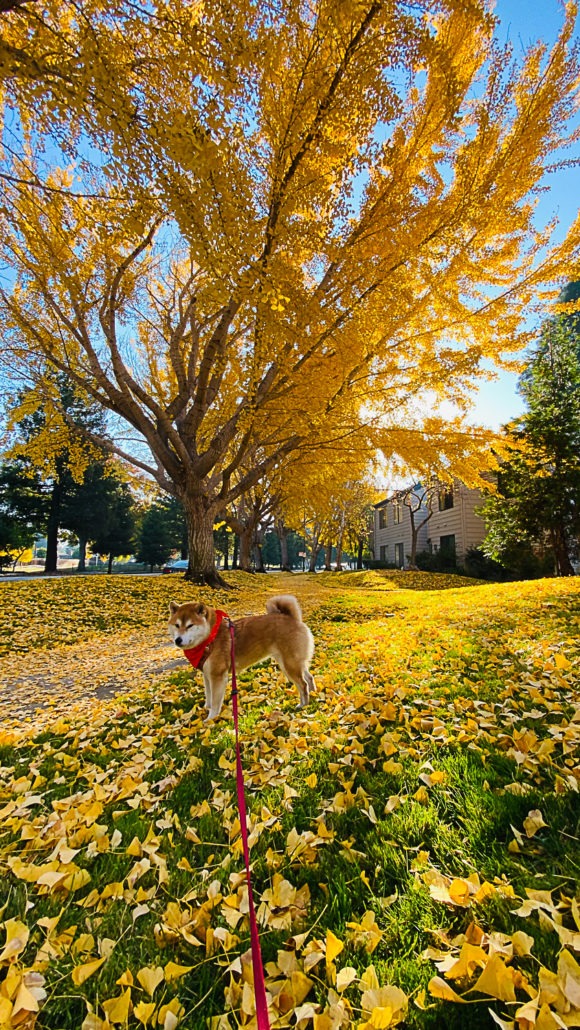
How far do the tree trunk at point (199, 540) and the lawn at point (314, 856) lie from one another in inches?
308

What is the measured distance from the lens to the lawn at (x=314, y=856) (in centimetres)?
113

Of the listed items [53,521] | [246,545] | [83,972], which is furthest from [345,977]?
[53,521]

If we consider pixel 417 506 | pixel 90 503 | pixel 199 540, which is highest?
pixel 90 503

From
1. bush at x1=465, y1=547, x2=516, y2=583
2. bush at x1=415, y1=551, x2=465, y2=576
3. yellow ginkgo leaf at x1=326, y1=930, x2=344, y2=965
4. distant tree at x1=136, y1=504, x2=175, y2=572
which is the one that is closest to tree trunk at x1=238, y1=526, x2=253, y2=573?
bush at x1=415, y1=551, x2=465, y2=576

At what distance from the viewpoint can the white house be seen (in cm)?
2162

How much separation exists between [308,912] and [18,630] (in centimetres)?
773

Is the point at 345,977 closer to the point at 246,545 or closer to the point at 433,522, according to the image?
the point at 246,545

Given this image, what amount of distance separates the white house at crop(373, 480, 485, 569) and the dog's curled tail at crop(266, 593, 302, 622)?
12074 mm

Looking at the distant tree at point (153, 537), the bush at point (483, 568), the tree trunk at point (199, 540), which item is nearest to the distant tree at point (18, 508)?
the distant tree at point (153, 537)

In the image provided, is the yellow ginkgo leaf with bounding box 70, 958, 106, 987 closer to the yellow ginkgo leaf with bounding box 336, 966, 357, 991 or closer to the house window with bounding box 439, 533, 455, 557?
the yellow ginkgo leaf with bounding box 336, 966, 357, 991

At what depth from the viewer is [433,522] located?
2592 centimetres

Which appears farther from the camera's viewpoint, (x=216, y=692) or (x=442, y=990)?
(x=216, y=692)

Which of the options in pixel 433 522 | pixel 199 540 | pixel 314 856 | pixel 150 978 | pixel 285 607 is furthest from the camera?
pixel 433 522

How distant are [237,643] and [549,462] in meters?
13.8
